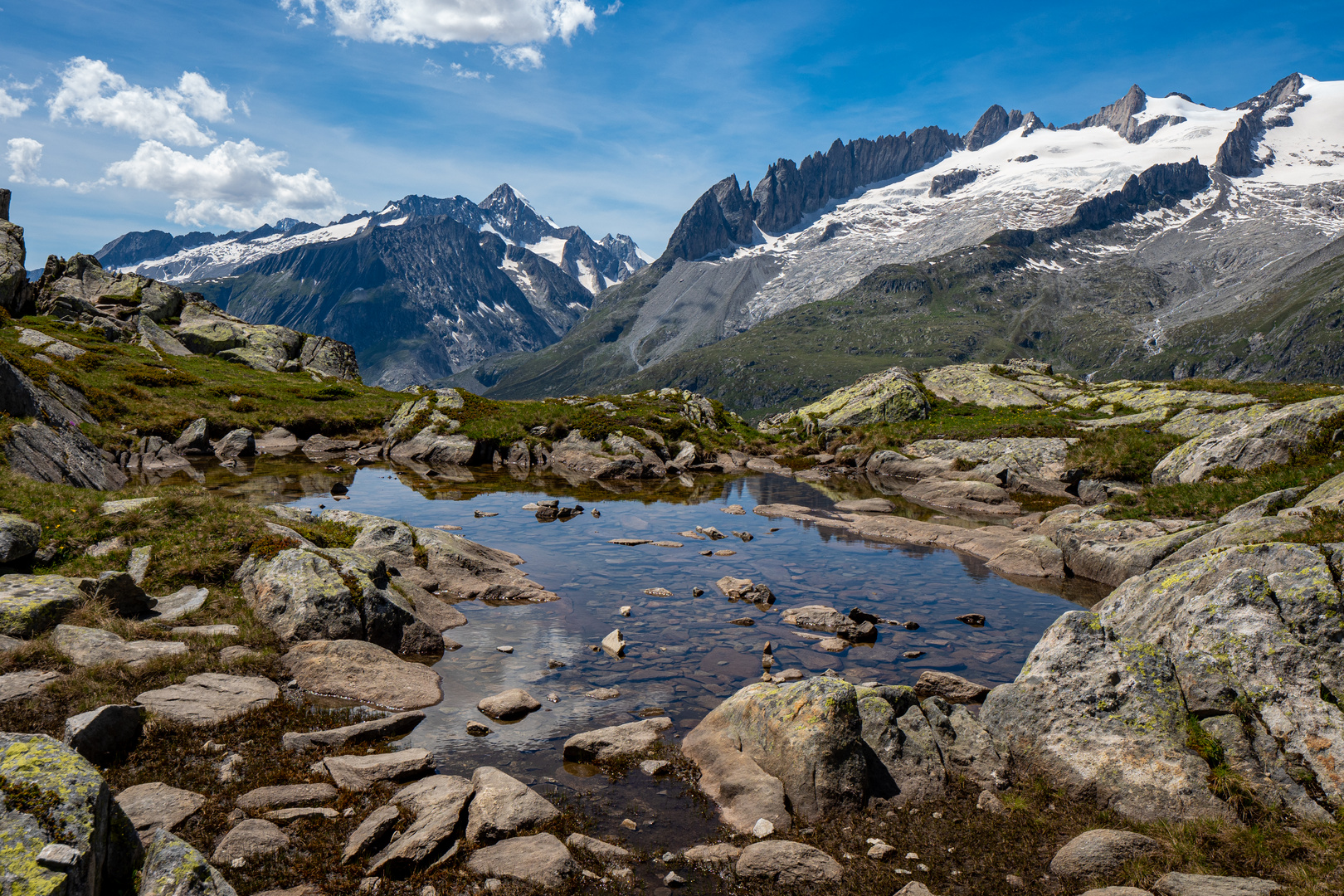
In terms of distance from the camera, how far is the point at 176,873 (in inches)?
255

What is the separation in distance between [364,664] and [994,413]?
216 ft

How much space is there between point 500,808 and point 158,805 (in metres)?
4.60

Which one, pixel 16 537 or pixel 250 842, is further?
pixel 16 537

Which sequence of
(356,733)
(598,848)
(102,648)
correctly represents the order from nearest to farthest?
1. (598,848)
2. (356,733)
3. (102,648)

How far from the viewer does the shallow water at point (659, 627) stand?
40.3ft

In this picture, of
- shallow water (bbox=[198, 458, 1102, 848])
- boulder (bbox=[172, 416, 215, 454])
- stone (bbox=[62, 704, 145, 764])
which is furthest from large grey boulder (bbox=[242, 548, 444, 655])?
boulder (bbox=[172, 416, 215, 454])

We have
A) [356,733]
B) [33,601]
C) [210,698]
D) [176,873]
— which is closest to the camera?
[176,873]

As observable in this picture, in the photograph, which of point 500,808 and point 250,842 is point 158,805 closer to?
point 250,842

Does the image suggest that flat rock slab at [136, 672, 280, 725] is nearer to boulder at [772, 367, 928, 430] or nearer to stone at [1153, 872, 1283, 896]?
stone at [1153, 872, 1283, 896]

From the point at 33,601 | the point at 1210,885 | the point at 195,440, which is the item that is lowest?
the point at 1210,885

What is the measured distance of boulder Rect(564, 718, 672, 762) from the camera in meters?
12.1

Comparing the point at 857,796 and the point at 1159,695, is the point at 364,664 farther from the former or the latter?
the point at 1159,695

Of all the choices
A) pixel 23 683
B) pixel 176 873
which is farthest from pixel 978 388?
pixel 176 873

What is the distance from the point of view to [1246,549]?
494 inches
